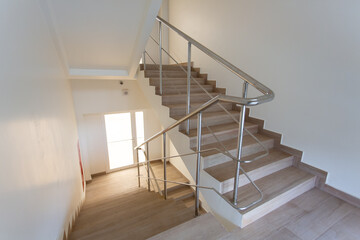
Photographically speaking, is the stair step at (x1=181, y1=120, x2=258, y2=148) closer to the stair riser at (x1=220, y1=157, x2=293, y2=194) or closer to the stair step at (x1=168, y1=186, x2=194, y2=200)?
the stair riser at (x1=220, y1=157, x2=293, y2=194)

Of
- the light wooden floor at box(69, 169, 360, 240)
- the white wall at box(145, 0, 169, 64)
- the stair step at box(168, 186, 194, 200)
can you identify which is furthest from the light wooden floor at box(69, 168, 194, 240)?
the white wall at box(145, 0, 169, 64)

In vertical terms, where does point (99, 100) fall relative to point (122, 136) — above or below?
above

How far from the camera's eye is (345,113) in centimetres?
168

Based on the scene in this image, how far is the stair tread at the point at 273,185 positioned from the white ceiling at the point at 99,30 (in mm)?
1941

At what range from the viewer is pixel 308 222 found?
4.60 feet

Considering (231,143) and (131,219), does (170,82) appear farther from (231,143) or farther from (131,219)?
(131,219)

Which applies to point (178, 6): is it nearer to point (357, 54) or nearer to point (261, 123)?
point (261, 123)

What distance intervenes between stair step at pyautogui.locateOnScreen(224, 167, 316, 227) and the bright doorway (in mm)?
3978

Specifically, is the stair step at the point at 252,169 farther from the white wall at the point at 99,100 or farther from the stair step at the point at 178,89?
the white wall at the point at 99,100

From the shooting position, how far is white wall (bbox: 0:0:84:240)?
2.79ft

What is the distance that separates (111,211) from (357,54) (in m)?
3.18

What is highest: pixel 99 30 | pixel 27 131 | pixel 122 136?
pixel 99 30

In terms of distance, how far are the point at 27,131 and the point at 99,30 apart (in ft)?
4.29

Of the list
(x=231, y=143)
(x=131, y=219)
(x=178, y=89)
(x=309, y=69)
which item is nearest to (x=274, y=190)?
(x=231, y=143)
